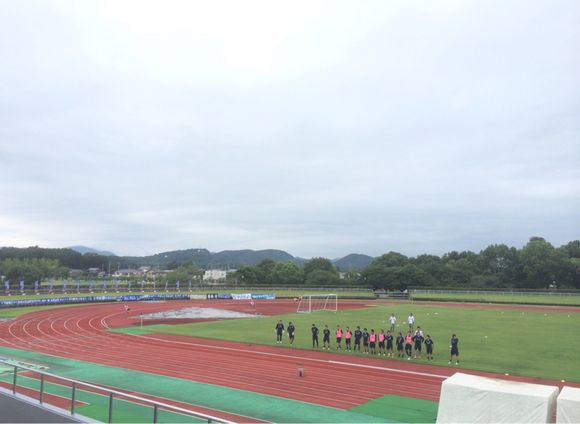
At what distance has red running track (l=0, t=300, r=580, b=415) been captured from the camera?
53.7 ft

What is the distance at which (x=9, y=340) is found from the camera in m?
28.9

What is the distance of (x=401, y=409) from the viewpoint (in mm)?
14086

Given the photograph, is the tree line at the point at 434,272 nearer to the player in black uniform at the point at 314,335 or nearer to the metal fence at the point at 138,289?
the metal fence at the point at 138,289

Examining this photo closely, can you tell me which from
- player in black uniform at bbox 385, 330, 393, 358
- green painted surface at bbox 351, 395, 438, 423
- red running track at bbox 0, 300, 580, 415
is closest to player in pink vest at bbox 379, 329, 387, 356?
player in black uniform at bbox 385, 330, 393, 358

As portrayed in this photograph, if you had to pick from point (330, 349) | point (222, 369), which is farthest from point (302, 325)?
point (222, 369)

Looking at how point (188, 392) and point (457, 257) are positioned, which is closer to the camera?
point (188, 392)

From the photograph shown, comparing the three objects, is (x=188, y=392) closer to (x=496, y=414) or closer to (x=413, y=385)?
(x=413, y=385)

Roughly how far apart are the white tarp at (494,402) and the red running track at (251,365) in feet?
16.8

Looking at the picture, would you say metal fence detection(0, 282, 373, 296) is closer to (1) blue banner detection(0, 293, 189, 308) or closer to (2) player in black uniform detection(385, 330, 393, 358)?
(1) blue banner detection(0, 293, 189, 308)

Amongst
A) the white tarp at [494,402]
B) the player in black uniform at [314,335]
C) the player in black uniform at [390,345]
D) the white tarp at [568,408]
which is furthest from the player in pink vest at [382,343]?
the white tarp at [568,408]

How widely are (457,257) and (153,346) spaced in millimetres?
138687

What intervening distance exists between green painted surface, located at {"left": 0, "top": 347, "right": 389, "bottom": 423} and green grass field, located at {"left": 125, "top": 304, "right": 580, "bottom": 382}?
973 cm

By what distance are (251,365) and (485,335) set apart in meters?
18.1

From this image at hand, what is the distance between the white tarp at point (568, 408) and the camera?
8.38 meters
